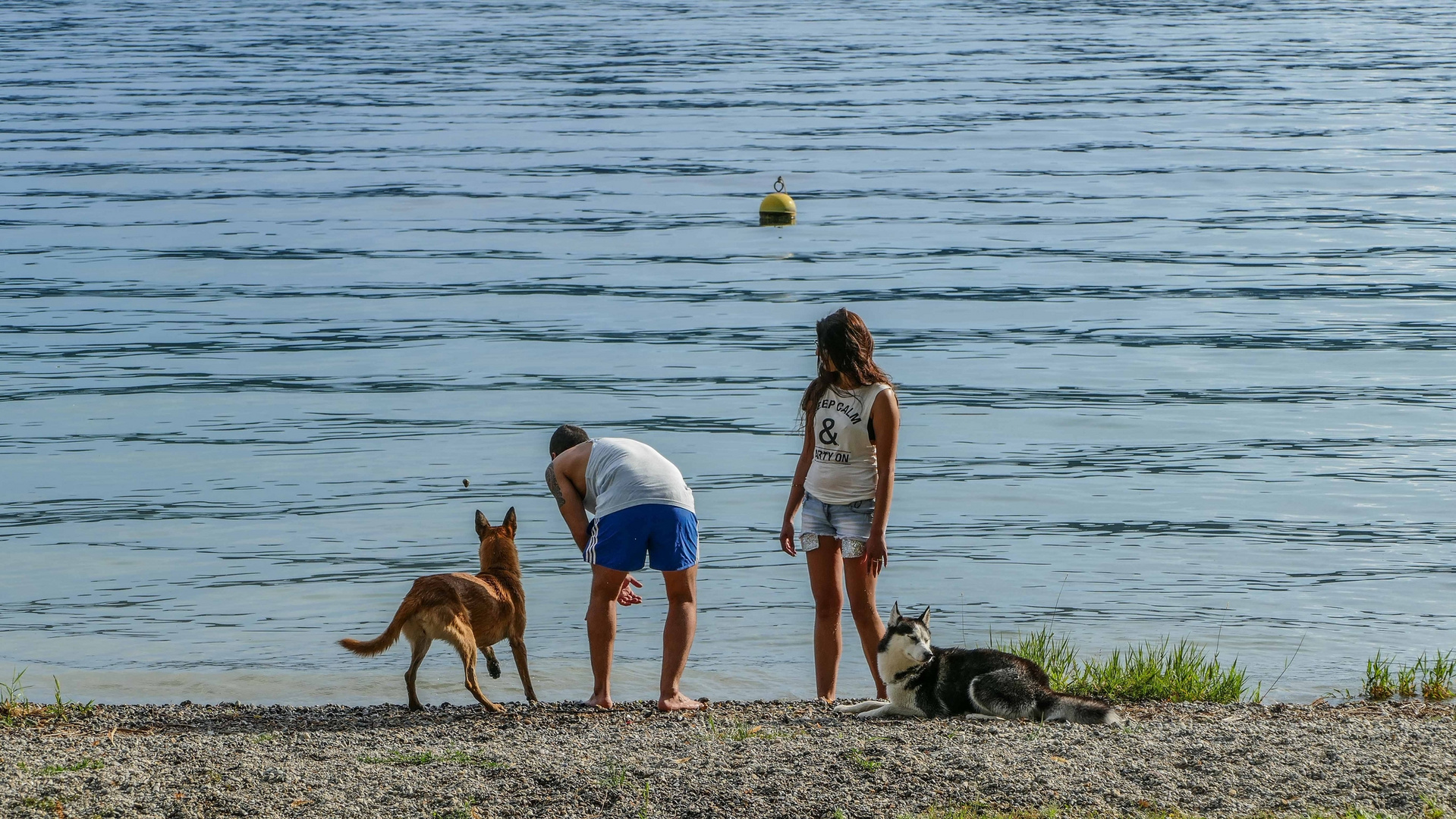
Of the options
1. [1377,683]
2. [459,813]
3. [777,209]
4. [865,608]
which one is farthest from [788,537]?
[777,209]

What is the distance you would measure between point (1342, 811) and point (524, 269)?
22610 mm

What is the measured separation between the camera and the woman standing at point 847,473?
7.62m

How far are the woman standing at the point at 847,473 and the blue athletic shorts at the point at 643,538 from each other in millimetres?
560

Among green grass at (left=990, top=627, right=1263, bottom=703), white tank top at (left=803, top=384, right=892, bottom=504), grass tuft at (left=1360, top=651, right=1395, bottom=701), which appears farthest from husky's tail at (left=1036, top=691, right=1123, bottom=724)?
grass tuft at (left=1360, top=651, right=1395, bottom=701)

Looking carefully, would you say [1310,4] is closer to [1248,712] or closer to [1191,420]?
[1191,420]

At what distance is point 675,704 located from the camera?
8047 mm

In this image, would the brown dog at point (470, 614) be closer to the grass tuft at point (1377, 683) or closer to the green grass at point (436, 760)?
the green grass at point (436, 760)

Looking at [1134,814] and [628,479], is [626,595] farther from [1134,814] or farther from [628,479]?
[1134,814]

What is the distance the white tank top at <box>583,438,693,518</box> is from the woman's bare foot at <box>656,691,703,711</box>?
0.97 m

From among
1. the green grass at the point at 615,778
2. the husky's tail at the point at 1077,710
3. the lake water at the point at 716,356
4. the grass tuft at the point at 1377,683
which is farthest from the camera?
the lake water at the point at 716,356

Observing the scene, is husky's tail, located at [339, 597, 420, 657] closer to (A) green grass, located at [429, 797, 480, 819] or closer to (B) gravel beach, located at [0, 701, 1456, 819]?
(B) gravel beach, located at [0, 701, 1456, 819]

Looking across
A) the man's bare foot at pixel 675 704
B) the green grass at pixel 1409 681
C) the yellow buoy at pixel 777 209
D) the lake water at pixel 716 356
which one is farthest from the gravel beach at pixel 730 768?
the yellow buoy at pixel 777 209

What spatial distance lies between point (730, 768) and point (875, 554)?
161cm

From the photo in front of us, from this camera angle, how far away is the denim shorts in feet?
25.7
